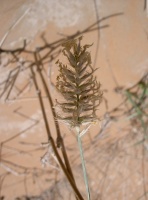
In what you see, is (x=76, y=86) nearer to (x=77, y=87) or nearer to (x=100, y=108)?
(x=77, y=87)

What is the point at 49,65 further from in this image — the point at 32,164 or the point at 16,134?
the point at 32,164

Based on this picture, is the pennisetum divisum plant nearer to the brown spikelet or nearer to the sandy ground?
the brown spikelet

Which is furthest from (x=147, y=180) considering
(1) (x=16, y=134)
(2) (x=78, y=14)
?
(2) (x=78, y=14)

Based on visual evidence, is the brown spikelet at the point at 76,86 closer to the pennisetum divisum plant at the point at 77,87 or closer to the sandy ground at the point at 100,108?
the pennisetum divisum plant at the point at 77,87

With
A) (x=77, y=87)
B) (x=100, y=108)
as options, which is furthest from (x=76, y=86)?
(x=100, y=108)

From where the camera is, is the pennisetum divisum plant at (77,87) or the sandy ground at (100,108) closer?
→ the pennisetum divisum plant at (77,87)

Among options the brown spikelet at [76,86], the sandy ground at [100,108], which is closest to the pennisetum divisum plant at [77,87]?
the brown spikelet at [76,86]

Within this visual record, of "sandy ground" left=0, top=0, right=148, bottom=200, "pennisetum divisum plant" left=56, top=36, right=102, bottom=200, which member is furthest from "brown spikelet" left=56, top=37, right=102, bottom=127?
"sandy ground" left=0, top=0, right=148, bottom=200

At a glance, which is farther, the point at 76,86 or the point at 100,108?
the point at 100,108

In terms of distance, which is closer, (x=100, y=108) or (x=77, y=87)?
(x=77, y=87)
